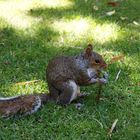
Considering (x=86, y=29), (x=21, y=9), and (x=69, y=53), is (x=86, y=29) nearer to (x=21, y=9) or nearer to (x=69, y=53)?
(x=69, y=53)

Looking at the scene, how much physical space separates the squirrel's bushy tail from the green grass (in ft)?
0.26

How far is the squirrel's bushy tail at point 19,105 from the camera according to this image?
4.04 metres

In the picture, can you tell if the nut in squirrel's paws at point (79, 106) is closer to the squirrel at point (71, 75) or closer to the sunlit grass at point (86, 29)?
the squirrel at point (71, 75)

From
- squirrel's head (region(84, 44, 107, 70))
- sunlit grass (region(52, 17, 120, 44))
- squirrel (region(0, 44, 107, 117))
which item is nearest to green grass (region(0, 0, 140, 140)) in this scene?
sunlit grass (region(52, 17, 120, 44))

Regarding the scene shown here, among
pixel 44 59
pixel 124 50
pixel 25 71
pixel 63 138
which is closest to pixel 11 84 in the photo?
pixel 25 71

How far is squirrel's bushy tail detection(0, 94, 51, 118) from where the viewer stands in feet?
13.3

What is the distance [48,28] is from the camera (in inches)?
243

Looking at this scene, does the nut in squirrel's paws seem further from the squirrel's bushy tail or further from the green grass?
the squirrel's bushy tail

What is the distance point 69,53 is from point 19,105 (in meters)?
1.63

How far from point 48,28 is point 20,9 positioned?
2.47 ft

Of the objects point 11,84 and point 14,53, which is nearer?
point 11,84

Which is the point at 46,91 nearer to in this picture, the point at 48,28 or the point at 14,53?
the point at 14,53

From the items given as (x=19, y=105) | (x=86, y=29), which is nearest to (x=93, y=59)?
(x=19, y=105)

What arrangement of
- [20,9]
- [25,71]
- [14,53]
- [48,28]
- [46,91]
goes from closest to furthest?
[46,91] → [25,71] → [14,53] → [48,28] → [20,9]
